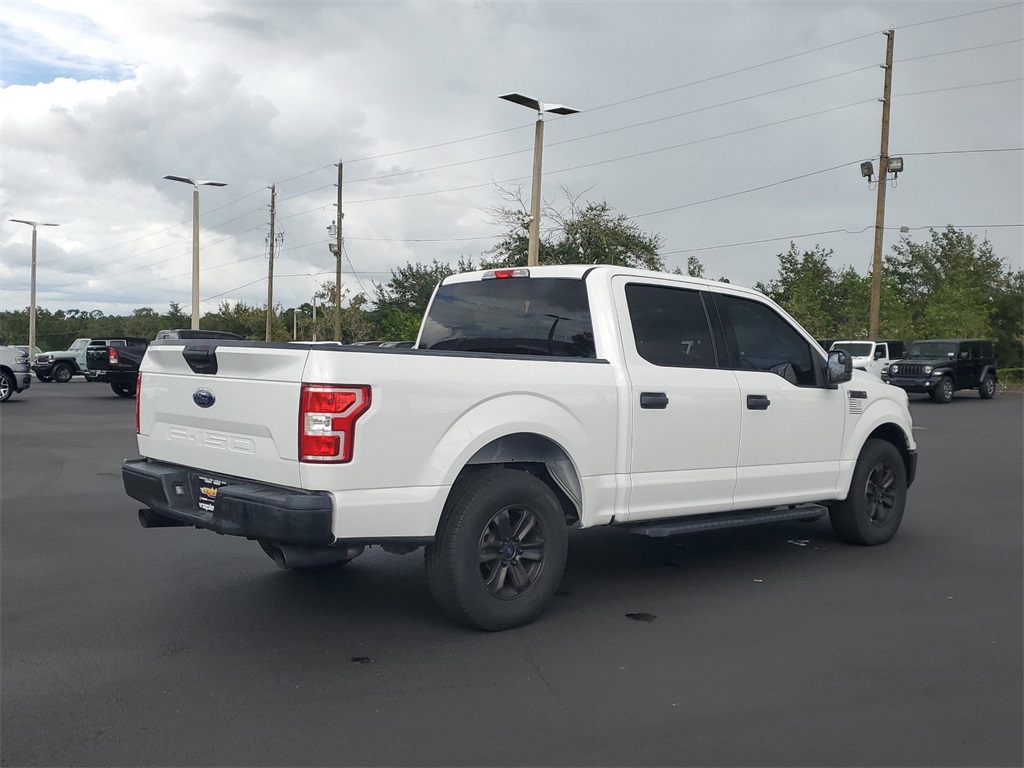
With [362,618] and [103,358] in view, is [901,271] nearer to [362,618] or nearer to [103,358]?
[103,358]

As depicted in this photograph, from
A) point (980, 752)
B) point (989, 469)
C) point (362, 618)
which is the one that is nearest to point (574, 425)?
point (362, 618)

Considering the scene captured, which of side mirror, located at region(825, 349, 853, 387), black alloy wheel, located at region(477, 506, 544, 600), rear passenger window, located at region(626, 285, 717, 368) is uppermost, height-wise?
rear passenger window, located at region(626, 285, 717, 368)

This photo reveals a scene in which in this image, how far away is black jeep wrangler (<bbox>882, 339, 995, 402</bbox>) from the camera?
26.3 meters

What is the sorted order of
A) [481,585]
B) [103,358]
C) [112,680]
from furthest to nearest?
1. [103,358]
2. [481,585]
3. [112,680]

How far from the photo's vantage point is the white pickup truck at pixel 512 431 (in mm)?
4551

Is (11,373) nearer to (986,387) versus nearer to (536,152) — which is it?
(536,152)

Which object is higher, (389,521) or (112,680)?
(389,521)

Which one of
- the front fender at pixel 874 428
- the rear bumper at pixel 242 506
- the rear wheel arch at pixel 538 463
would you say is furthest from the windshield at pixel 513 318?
the front fender at pixel 874 428

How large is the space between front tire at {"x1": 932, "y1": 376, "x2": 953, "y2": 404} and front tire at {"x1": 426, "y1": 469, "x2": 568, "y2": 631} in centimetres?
2376

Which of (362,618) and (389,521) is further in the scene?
(362,618)

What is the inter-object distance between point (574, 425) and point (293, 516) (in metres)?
1.67

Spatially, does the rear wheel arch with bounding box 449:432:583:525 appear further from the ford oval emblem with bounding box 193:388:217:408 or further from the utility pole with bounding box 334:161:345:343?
the utility pole with bounding box 334:161:345:343

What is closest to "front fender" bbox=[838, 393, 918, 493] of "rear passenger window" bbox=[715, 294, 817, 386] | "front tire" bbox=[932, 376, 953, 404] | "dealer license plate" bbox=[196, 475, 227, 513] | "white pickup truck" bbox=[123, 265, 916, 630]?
"white pickup truck" bbox=[123, 265, 916, 630]

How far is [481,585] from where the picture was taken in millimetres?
4980
